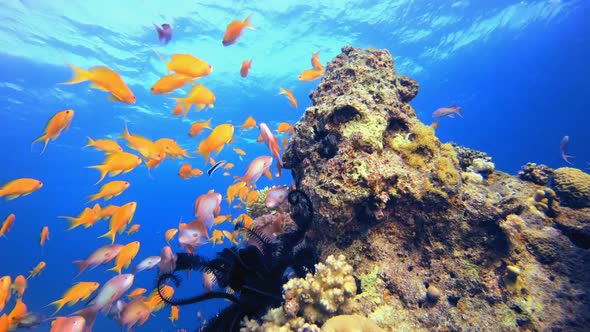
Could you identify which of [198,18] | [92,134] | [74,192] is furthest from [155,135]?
[74,192]

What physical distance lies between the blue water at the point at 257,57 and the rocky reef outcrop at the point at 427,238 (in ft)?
10.1

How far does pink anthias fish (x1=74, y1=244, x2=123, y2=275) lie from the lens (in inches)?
214

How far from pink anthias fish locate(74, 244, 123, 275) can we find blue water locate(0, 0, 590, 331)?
2.36 metres

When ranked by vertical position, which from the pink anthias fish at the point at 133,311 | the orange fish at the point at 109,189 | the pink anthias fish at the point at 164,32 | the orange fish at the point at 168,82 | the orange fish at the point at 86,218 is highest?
the pink anthias fish at the point at 164,32

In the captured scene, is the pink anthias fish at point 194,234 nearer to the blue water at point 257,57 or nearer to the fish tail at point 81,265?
the blue water at point 257,57

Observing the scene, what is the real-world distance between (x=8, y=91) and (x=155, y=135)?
13.8 meters

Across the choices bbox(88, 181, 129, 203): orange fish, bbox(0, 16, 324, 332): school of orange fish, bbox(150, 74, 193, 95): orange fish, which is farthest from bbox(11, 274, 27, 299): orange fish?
bbox(150, 74, 193, 95): orange fish

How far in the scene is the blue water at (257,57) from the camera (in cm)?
1781

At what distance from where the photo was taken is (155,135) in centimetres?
3700

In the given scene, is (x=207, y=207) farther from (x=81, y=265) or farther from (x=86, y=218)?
(x=86, y=218)

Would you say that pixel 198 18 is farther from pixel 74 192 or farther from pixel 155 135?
pixel 74 192

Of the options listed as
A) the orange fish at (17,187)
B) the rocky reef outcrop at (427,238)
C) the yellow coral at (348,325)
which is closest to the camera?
the yellow coral at (348,325)

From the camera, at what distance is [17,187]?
20.0 ft

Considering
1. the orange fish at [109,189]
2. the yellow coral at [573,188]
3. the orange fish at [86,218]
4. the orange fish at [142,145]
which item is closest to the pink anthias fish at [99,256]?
the orange fish at [109,189]
